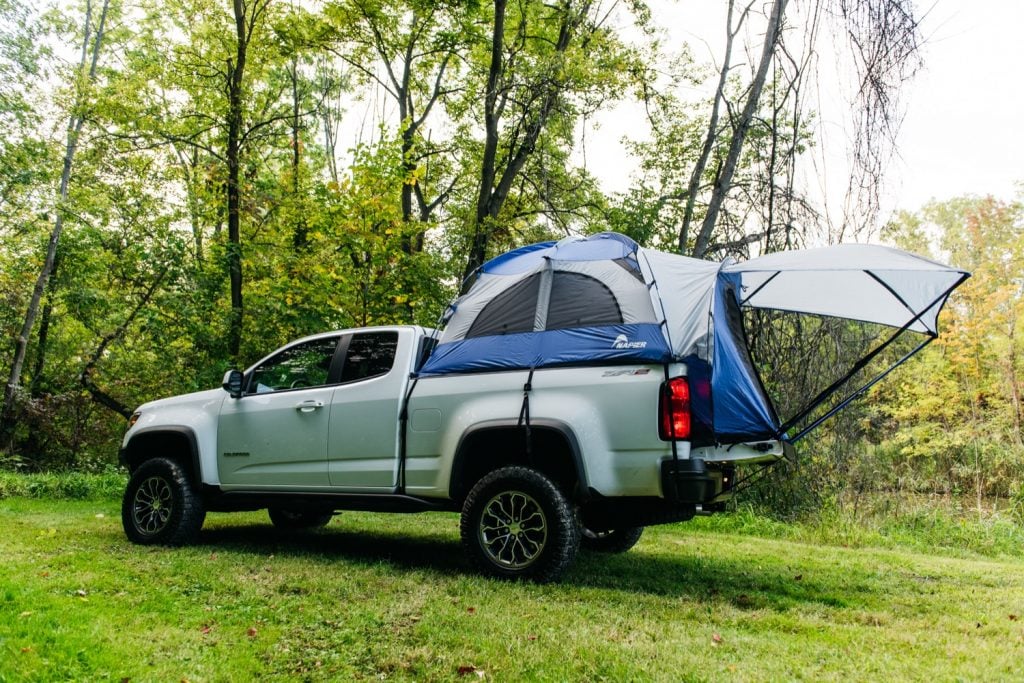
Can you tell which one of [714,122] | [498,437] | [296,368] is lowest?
[498,437]

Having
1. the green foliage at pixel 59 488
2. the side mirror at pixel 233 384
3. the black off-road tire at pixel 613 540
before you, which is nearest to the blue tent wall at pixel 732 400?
the black off-road tire at pixel 613 540

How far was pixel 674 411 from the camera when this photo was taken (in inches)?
169

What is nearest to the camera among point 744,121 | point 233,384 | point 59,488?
point 233,384

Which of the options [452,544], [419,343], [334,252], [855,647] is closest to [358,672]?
[855,647]

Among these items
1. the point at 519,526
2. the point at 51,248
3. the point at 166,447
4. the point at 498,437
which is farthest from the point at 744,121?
the point at 51,248

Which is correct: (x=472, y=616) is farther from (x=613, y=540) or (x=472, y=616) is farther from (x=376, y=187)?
(x=376, y=187)

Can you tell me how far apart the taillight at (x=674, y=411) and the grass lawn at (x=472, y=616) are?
103cm

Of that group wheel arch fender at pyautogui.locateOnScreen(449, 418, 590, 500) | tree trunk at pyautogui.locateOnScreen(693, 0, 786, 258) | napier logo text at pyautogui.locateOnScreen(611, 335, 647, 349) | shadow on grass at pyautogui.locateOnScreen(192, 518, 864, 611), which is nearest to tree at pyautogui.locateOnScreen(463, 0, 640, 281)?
tree trunk at pyautogui.locateOnScreen(693, 0, 786, 258)

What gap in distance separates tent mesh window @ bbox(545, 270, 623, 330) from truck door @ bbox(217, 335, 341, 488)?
1913mm

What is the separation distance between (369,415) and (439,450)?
2.26 ft

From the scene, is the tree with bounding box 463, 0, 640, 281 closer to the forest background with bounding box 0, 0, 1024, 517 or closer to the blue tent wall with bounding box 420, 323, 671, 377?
the forest background with bounding box 0, 0, 1024, 517

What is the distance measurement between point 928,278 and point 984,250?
23076mm

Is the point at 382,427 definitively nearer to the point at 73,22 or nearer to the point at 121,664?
the point at 121,664

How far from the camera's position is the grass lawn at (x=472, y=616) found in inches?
123
